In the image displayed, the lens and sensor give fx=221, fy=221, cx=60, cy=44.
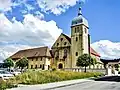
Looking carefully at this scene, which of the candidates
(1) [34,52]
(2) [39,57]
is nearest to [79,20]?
(2) [39,57]

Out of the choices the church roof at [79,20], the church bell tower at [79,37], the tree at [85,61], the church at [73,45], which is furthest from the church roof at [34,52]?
the tree at [85,61]

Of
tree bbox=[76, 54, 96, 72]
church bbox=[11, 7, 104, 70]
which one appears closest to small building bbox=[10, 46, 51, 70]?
church bbox=[11, 7, 104, 70]

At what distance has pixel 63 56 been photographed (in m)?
73.9

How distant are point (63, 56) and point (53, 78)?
4458cm

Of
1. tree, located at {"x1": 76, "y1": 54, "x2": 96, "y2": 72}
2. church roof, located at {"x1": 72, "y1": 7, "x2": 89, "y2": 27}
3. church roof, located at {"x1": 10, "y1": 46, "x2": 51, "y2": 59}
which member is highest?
church roof, located at {"x1": 72, "y1": 7, "x2": 89, "y2": 27}

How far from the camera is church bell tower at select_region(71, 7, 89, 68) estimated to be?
6956 centimetres

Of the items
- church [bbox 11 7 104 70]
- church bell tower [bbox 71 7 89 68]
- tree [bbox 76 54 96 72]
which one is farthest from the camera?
church [bbox 11 7 104 70]

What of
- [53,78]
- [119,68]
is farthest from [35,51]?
[53,78]

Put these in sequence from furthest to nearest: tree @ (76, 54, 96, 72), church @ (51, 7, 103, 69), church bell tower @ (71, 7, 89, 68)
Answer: church @ (51, 7, 103, 69)
church bell tower @ (71, 7, 89, 68)
tree @ (76, 54, 96, 72)

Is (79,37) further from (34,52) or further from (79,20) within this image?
(34,52)

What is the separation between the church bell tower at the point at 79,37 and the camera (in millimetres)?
69562

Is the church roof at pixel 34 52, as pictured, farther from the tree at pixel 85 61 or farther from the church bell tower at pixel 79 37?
the tree at pixel 85 61

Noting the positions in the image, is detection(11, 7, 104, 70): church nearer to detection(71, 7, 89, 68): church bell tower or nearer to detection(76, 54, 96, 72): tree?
detection(71, 7, 89, 68): church bell tower

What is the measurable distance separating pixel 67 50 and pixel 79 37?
625 cm
